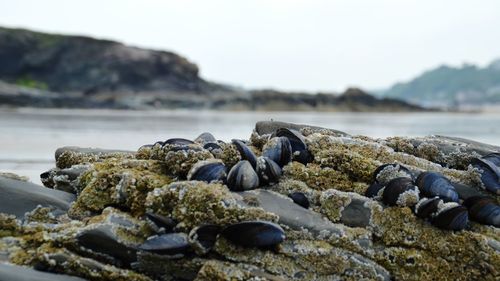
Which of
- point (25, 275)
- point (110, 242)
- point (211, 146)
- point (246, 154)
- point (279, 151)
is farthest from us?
point (211, 146)

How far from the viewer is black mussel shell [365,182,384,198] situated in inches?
170

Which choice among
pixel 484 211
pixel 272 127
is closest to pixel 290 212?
pixel 484 211

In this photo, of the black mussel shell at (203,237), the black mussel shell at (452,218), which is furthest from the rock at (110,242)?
the black mussel shell at (452,218)

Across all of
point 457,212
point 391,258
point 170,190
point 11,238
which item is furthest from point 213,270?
point 457,212

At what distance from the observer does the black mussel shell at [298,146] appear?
4.88 metres

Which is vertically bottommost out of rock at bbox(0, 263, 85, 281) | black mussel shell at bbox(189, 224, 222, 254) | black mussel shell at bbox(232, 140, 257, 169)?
rock at bbox(0, 263, 85, 281)

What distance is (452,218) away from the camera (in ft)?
12.9

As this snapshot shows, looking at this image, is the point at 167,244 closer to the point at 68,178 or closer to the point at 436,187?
the point at 68,178

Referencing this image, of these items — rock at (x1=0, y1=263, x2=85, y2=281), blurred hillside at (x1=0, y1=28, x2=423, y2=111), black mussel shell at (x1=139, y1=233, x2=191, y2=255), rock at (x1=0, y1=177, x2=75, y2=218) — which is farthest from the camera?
blurred hillside at (x1=0, y1=28, x2=423, y2=111)

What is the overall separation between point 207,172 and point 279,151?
815mm

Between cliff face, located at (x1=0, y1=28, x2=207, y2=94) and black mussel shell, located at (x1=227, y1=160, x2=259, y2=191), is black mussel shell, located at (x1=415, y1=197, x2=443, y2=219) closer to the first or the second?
black mussel shell, located at (x1=227, y1=160, x2=259, y2=191)

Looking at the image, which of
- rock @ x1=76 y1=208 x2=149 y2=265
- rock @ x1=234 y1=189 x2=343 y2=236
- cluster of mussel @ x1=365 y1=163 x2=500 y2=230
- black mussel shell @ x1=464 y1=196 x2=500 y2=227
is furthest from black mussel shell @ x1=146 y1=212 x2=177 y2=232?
black mussel shell @ x1=464 y1=196 x2=500 y2=227

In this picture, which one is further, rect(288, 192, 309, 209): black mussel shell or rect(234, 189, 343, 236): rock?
rect(288, 192, 309, 209): black mussel shell

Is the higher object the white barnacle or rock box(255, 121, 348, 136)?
rock box(255, 121, 348, 136)
